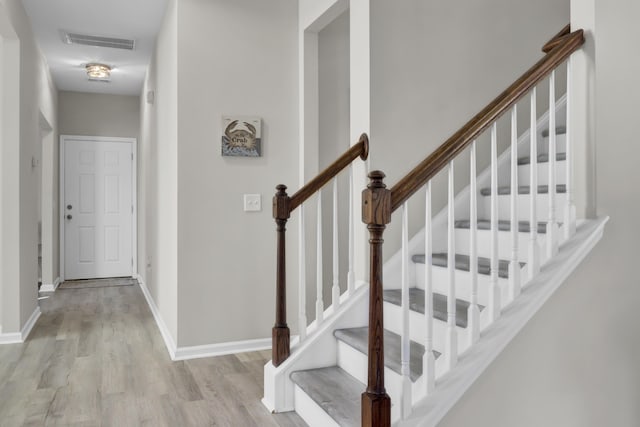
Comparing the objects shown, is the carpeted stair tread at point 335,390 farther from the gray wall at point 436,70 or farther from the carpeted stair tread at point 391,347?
the gray wall at point 436,70

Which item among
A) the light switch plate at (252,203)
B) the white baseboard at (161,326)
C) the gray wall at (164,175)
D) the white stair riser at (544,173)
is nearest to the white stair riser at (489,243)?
the white stair riser at (544,173)

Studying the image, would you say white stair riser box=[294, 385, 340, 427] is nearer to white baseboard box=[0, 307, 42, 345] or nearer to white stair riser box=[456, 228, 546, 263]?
white stair riser box=[456, 228, 546, 263]

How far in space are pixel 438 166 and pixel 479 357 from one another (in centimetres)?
74

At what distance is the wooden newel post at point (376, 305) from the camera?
188 cm

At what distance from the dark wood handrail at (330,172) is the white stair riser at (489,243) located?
743 millimetres

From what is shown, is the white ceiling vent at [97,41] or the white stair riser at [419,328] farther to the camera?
the white ceiling vent at [97,41]

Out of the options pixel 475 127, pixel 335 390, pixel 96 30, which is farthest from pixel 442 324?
pixel 96 30

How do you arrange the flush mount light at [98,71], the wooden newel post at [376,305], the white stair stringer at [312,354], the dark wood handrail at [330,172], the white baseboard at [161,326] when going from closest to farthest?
the wooden newel post at [376,305]
the white stair stringer at [312,354]
the dark wood handrail at [330,172]
the white baseboard at [161,326]
the flush mount light at [98,71]

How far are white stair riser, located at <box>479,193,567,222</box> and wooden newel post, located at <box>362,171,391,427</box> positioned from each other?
1.10 meters

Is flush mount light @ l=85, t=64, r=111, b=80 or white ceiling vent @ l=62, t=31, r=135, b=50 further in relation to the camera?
flush mount light @ l=85, t=64, r=111, b=80

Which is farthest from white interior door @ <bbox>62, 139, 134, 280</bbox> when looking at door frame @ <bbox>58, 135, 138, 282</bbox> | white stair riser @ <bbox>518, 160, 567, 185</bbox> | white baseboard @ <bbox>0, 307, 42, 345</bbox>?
white stair riser @ <bbox>518, 160, 567, 185</bbox>

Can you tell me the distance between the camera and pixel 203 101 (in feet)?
12.3

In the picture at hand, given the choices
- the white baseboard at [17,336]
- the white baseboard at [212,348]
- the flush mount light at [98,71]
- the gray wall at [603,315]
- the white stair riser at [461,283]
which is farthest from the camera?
the flush mount light at [98,71]

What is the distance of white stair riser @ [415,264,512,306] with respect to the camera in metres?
2.48
